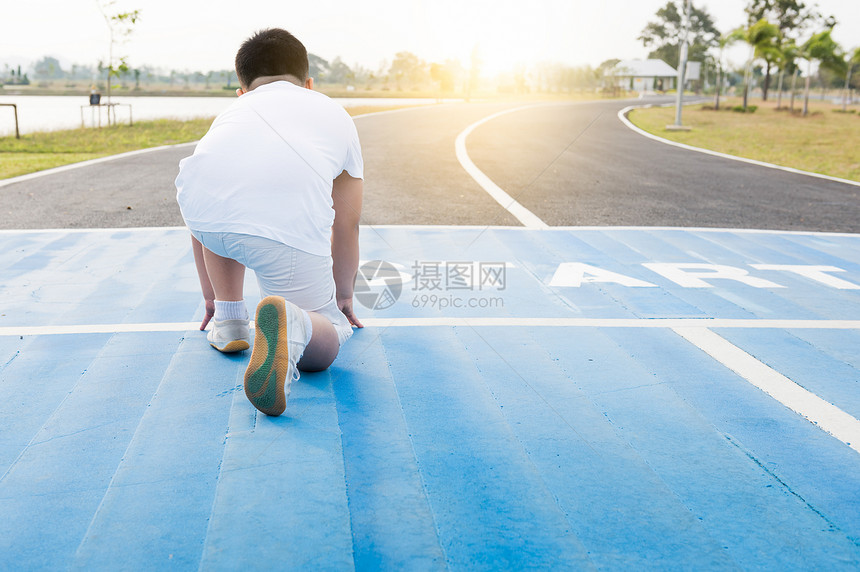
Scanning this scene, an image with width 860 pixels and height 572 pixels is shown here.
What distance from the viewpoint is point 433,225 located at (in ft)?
23.1

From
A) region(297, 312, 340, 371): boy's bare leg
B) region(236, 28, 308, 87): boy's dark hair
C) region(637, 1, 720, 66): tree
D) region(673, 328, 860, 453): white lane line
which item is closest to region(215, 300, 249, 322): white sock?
region(297, 312, 340, 371): boy's bare leg

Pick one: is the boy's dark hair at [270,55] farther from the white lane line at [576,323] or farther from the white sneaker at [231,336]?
the white lane line at [576,323]

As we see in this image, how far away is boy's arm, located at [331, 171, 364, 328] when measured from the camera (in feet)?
11.4

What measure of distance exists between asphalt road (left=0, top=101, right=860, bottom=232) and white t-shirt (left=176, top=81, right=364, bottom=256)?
13.4 ft

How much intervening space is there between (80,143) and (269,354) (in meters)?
15.7

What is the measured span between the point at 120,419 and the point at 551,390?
186 cm

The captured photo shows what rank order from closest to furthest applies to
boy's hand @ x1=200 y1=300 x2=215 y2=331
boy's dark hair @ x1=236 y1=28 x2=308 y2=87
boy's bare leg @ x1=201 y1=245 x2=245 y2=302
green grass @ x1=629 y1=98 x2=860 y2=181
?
boy's dark hair @ x1=236 y1=28 x2=308 y2=87
boy's bare leg @ x1=201 y1=245 x2=245 y2=302
boy's hand @ x1=200 y1=300 x2=215 y2=331
green grass @ x1=629 y1=98 x2=860 y2=181

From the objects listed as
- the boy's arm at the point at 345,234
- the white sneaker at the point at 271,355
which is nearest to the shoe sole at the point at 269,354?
the white sneaker at the point at 271,355

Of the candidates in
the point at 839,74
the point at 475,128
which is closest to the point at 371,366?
the point at 475,128

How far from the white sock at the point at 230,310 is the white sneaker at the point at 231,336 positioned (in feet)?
0.07

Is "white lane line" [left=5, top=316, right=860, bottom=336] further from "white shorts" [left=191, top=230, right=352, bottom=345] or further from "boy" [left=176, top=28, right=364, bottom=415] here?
"white shorts" [left=191, top=230, right=352, bottom=345]

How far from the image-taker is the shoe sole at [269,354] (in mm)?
2639

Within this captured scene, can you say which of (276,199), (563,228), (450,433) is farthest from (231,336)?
(563,228)

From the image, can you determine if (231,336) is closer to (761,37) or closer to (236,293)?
(236,293)
